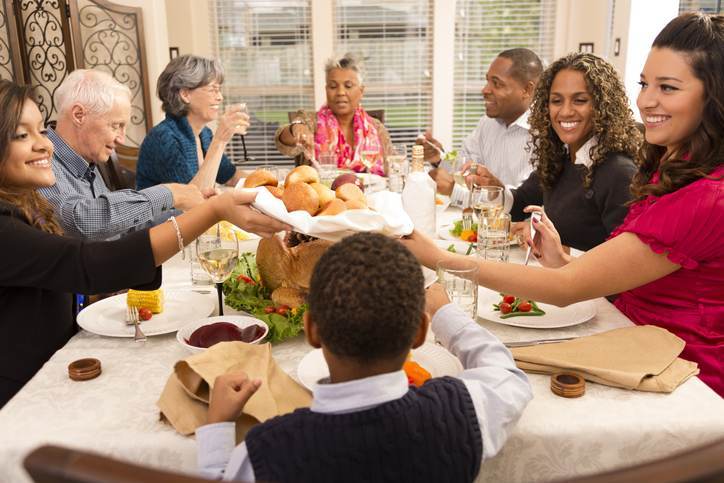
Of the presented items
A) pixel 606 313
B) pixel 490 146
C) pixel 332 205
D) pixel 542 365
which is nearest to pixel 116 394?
pixel 332 205

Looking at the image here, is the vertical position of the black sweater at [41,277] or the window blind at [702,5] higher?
the window blind at [702,5]

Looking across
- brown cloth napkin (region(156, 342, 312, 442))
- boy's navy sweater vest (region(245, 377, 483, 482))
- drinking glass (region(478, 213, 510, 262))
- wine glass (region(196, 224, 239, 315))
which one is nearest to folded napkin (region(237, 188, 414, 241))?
wine glass (region(196, 224, 239, 315))

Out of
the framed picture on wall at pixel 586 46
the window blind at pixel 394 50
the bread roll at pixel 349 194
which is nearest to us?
the bread roll at pixel 349 194

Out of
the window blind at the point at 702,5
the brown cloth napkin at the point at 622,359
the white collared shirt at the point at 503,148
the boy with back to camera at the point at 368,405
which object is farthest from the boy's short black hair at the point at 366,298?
the window blind at the point at 702,5

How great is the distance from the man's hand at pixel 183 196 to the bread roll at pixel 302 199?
90 cm

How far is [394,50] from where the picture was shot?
6.00 m

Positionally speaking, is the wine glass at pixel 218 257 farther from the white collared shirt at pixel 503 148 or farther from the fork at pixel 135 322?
the white collared shirt at pixel 503 148

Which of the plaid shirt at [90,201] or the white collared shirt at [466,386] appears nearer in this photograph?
the white collared shirt at [466,386]

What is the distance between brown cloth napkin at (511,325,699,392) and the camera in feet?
3.77

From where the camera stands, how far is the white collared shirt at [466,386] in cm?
84

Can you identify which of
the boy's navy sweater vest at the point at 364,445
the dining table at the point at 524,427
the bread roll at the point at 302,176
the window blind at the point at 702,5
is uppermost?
the window blind at the point at 702,5

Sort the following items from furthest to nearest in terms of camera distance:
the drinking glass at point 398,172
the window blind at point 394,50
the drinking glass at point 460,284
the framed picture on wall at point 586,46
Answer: the window blind at point 394,50, the framed picture on wall at point 586,46, the drinking glass at point 398,172, the drinking glass at point 460,284

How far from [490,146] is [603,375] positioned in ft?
9.28

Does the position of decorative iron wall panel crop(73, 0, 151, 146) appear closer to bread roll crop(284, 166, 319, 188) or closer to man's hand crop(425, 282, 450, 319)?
bread roll crop(284, 166, 319, 188)
